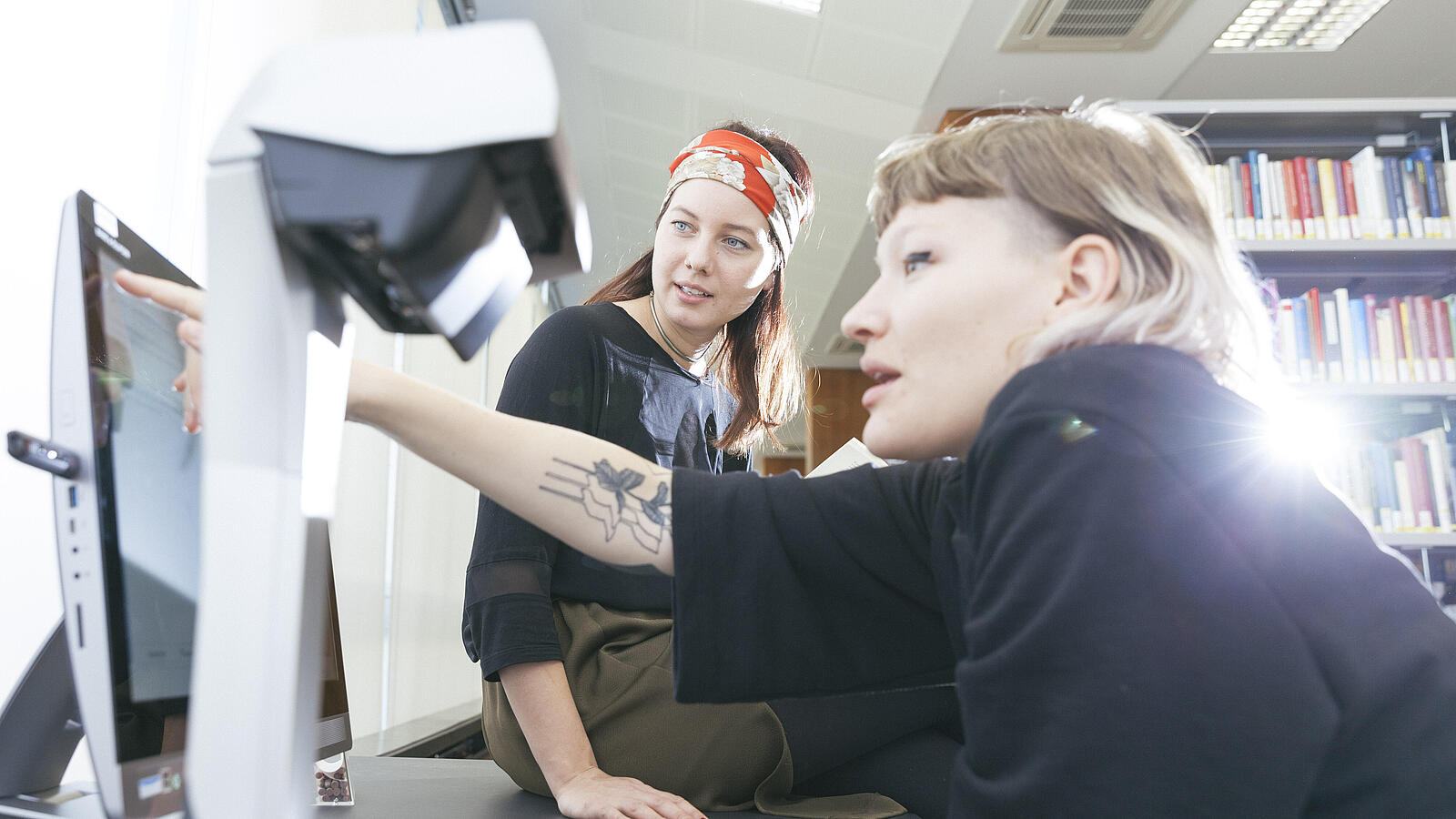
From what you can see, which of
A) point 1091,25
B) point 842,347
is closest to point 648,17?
point 1091,25

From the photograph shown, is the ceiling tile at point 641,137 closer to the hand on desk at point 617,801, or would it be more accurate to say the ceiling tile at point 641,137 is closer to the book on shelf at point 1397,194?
the book on shelf at point 1397,194

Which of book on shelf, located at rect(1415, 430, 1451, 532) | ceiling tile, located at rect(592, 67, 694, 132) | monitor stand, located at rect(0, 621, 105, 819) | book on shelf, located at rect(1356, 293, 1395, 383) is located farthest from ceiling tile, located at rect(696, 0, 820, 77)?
monitor stand, located at rect(0, 621, 105, 819)

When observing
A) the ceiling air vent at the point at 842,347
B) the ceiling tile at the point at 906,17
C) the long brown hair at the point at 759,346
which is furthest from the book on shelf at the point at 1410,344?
the ceiling air vent at the point at 842,347

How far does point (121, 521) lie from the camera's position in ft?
1.82

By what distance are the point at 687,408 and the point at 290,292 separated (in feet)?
3.00

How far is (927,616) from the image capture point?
778 millimetres

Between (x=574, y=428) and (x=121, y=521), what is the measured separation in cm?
61

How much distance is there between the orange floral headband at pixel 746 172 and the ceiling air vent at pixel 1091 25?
204 centimetres

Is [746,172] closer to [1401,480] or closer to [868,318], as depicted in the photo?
[868,318]

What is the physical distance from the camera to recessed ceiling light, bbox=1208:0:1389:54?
314 cm

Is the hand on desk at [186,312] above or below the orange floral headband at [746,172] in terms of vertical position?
below

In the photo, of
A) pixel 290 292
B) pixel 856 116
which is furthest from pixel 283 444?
pixel 856 116

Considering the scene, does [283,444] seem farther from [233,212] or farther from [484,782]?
[484,782]

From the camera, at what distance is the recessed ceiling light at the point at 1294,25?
3145 millimetres
